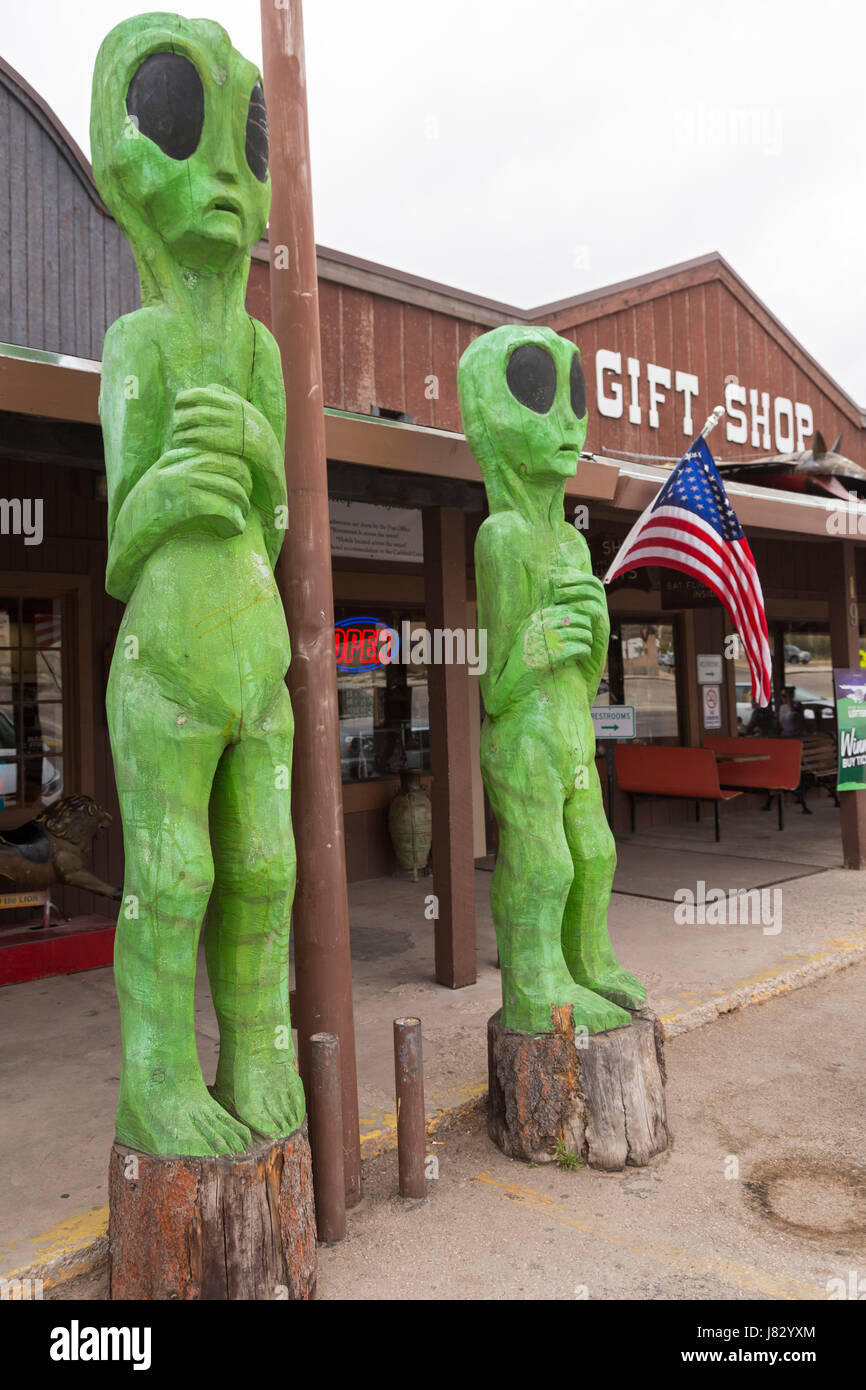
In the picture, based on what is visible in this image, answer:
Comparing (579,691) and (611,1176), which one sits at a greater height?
(579,691)

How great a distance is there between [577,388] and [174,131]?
177 cm

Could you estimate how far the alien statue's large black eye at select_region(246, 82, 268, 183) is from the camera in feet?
9.14

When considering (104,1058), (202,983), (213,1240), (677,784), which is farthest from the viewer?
(677,784)

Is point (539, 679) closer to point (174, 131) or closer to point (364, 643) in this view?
point (174, 131)

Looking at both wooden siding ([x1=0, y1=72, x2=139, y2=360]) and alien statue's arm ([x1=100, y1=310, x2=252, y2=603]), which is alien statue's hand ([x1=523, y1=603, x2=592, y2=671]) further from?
wooden siding ([x1=0, y1=72, x2=139, y2=360])

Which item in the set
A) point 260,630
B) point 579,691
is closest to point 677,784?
point 579,691

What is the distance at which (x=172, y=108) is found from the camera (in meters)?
2.64

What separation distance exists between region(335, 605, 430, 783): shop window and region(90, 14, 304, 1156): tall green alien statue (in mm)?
5474

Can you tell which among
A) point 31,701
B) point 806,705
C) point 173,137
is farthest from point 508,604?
point 806,705

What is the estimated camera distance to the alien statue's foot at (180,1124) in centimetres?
254

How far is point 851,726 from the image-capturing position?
8.04 meters

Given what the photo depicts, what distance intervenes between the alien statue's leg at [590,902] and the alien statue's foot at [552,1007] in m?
0.14

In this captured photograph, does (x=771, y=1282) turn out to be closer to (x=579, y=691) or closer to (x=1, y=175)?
(x=579, y=691)
